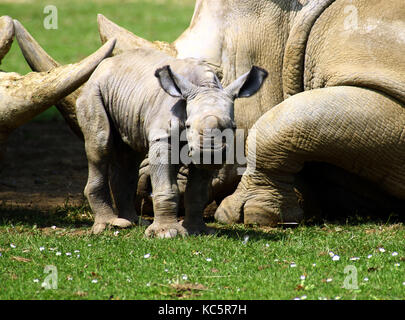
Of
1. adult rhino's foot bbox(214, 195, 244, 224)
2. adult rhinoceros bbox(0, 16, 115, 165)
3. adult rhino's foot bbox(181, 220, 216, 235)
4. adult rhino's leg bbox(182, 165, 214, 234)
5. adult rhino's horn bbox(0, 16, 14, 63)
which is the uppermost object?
adult rhino's horn bbox(0, 16, 14, 63)

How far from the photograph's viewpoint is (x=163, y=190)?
23.7 ft

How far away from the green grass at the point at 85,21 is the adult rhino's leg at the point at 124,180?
1144cm

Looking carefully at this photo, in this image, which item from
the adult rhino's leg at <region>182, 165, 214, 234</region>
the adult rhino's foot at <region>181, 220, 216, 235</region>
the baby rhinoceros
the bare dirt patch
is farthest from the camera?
the bare dirt patch

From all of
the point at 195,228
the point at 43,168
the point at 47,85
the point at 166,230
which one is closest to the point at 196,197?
the point at 195,228

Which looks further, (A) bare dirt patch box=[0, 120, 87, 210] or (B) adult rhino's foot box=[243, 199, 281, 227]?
(A) bare dirt patch box=[0, 120, 87, 210]

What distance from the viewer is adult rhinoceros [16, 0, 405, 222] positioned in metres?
8.52

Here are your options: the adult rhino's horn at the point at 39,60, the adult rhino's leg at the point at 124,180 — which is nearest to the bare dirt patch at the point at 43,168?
the adult rhino's horn at the point at 39,60

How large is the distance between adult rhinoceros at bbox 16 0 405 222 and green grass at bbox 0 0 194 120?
11.0 m

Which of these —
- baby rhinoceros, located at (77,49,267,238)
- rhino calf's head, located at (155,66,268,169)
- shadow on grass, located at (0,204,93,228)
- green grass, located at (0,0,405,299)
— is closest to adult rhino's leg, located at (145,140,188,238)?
baby rhinoceros, located at (77,49,267,238)

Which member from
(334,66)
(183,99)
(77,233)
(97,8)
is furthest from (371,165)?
(97,8)

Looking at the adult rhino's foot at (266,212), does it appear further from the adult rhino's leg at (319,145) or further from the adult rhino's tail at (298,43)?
the adult rhino's tail at (298,43)

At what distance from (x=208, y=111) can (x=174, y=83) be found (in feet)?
1.70

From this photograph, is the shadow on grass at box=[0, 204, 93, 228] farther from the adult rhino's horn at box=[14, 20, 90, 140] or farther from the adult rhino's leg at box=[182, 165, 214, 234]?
the adult rhino's leg at box=[182, 165, 214, 234]

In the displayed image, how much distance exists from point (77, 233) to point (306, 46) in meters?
2.87
